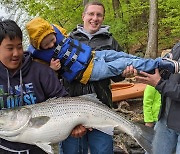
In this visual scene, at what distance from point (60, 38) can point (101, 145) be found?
1331mm

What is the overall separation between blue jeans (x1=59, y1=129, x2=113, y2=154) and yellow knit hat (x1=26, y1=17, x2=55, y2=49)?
1.26 metres

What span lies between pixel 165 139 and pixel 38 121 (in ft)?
5.50

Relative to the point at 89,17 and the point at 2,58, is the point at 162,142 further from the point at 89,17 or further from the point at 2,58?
the point at 2,58

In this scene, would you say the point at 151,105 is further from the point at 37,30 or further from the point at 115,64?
the point at 37,30

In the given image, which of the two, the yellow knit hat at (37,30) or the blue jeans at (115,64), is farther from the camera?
the blue jeans at (115,64)

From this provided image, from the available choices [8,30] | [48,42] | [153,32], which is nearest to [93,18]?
[48,42]

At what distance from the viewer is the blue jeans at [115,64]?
3.62m

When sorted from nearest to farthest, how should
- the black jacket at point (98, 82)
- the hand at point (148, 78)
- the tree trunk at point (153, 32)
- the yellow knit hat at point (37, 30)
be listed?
the yellow knit hat at point (37, 30) → the hand at point (148, 78) → the black jacket at point (98, 82) → the tree trunk at point (153, 32)

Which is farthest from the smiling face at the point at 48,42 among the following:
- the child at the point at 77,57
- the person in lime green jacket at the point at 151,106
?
the person in lime green jacket at the point at 151,106

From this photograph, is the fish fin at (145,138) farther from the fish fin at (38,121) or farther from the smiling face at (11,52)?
the smiling face at (11,52)

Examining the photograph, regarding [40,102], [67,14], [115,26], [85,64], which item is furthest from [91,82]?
[67,14]

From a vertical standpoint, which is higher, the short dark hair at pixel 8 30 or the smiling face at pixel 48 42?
the short dark hair at pixel 8 30

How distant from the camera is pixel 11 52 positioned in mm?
2822

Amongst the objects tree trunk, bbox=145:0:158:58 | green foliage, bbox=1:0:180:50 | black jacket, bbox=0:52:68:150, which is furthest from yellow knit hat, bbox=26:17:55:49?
green foliage, bbox=1:0:180:50
